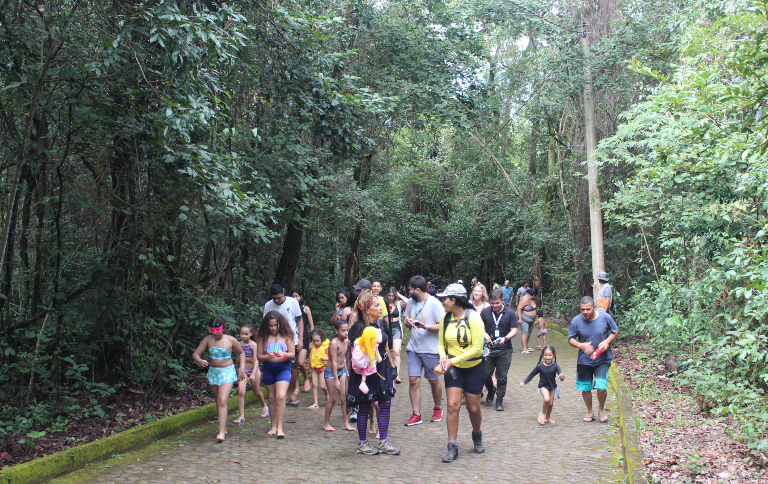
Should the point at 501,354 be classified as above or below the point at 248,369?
above

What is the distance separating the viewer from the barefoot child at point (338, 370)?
789cm

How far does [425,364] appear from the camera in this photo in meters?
8.02

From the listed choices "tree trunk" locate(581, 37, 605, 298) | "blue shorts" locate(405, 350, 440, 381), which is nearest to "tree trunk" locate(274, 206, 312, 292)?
"blue shorts" locate(405, 350, 440, 381)

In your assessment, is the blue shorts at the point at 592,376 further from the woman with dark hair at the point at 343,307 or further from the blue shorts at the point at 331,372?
the woman with dark hair at the point at 343,307

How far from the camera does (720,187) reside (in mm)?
8250

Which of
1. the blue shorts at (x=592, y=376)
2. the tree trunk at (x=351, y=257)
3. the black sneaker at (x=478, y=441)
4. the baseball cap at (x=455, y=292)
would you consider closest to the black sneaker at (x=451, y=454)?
the black sneaker at (x=478, y=441)

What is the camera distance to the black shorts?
6.49m

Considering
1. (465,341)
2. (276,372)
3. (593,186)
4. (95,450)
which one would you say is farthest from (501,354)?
(593,186)

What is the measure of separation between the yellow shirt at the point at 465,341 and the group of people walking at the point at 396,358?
1cm

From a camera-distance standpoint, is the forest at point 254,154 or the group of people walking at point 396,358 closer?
the group of people walking at point 396,358

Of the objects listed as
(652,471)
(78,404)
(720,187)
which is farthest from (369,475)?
(720,187)

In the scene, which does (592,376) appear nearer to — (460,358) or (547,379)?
(547,379)

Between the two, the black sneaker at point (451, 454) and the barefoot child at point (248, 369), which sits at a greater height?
the barefoot child at point (248, 369)

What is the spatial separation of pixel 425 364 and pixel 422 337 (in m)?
0.35
